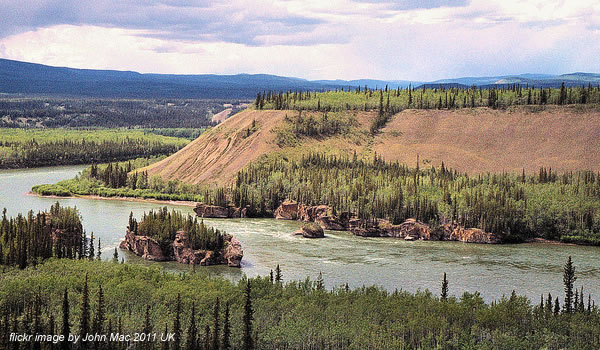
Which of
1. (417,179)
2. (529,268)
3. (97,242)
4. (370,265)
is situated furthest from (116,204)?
(529,268)

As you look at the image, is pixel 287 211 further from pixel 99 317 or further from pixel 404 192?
pixel 99 317

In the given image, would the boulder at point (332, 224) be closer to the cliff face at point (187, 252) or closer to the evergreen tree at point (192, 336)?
the cliff face at point (187, 252)

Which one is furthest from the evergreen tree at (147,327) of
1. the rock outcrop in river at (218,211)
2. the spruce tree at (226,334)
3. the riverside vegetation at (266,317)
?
the rock outcrop in river at (218,211)

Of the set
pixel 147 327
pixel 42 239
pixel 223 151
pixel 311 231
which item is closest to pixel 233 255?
pixel 42 239

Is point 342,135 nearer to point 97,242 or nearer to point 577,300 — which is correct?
point 97,242

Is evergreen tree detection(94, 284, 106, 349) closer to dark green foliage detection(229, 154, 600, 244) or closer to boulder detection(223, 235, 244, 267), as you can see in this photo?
boulder detection(223, 235, 244, 267)

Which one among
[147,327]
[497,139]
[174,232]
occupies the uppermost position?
[497,139]
